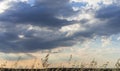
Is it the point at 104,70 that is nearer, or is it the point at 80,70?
the point at 80,70

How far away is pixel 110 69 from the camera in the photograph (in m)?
12.1

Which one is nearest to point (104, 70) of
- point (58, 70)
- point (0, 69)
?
point (58, 70)

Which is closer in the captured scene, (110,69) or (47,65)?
(47,65)

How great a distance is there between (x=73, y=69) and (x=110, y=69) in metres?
1.63

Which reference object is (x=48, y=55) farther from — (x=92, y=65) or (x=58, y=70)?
(x=92, y=65)

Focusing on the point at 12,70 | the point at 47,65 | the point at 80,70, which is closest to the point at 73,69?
the point at 80,70

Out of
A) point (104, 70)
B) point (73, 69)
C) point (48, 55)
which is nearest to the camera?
point (48, 55)

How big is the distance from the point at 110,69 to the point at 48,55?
8.76ft

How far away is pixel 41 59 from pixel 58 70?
648mm

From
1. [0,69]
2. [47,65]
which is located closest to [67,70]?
[47,65]

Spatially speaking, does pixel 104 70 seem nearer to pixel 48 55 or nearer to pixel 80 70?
pixel 80 70

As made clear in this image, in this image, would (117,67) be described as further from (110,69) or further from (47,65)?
(47,65)

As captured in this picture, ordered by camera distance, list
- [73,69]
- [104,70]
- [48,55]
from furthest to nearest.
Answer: [104,70], [73,69], [48,55]

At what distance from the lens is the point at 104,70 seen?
11.9 metres
